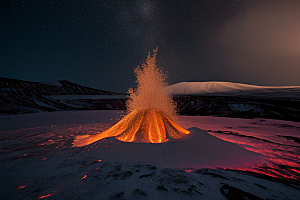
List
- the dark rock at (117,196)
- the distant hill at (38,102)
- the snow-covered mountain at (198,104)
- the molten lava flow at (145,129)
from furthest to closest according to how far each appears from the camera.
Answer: the distant hill at (38,102)
the snow-covered mountain at (198,104)
the molten lava flow at (145,129)
the dark rock at (117,196)

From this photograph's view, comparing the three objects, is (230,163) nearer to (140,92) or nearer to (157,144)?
(157,144)

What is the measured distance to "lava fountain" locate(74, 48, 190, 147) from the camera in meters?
7.67

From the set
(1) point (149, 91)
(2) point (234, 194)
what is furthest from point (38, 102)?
(2) point (234, 194)

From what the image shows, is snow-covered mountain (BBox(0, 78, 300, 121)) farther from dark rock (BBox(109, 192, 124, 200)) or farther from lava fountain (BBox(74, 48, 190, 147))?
dark rock (BBox(109, 192, 124, 200))

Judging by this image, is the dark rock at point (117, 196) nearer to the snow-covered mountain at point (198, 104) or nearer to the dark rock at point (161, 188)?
the dark rock at point (161, 188)

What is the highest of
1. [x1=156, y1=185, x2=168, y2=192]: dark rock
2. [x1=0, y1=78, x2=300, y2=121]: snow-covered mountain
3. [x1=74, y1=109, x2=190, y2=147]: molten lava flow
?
[x1=0, y1=78, x2=300, y2=121]: snow-covered mountain

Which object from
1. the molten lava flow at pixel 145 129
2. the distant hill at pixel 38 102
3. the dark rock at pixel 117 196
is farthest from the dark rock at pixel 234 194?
the distant hill at pixel 38 102

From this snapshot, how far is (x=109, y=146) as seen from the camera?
22.1 ft

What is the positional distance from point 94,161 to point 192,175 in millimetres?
3646

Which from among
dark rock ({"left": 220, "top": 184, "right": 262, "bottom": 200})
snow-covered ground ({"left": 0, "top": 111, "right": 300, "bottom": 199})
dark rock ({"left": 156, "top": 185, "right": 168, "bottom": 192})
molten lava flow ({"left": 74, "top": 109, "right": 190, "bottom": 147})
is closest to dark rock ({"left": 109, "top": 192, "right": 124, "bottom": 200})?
snow-covered ground ({"left": 0, "top": 111, "right": 300, "bottom": 199})

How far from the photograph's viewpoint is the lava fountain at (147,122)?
7.67 metres

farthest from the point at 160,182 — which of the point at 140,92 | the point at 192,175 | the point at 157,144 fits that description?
the point at 140,92

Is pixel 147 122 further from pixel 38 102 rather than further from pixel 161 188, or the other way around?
pixel 38 102

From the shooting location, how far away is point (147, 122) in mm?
8125
